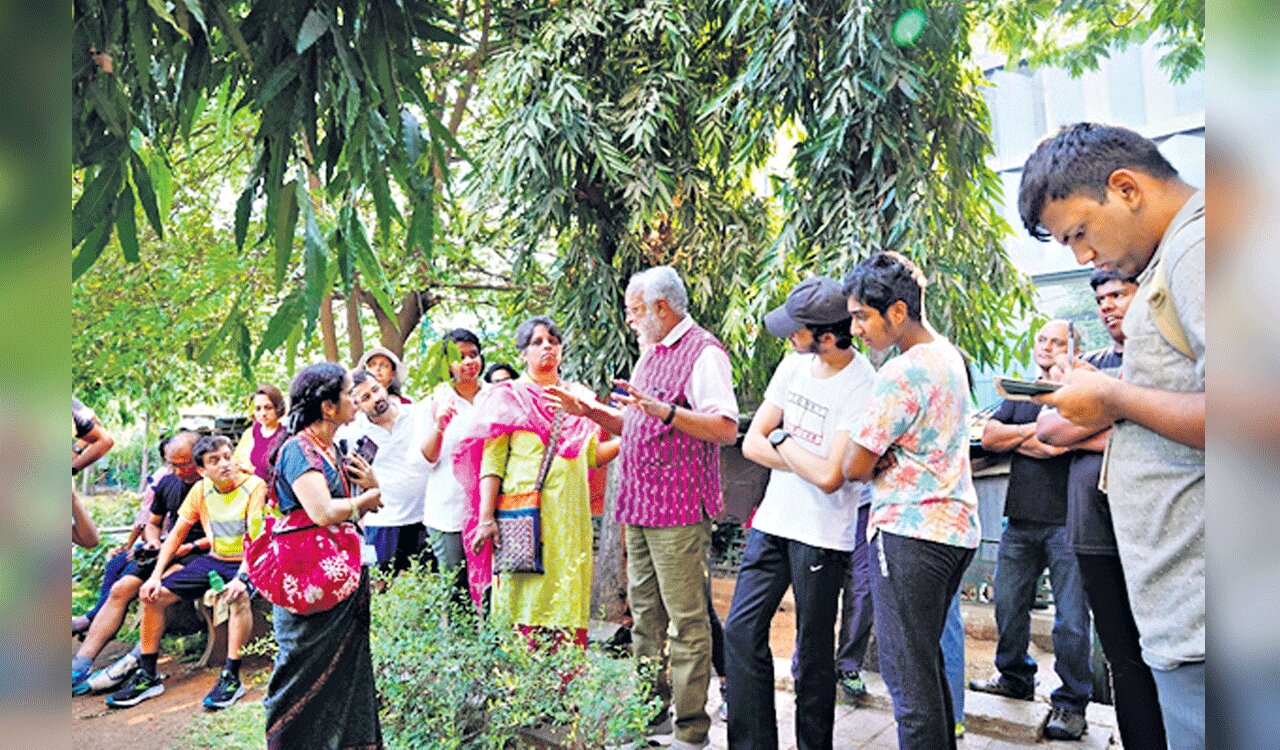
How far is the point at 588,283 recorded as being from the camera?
6.00 m

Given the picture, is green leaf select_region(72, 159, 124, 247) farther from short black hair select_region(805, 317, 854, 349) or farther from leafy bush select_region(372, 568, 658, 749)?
short black hair select_region(805, 317, 854, 349)

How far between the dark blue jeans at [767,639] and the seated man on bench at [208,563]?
356 centimetres

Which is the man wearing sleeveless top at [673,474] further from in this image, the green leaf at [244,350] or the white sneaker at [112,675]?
the white sneaker at [112,675]

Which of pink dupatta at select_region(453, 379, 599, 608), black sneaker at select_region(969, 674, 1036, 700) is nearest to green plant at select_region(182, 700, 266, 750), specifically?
pink dupatta at select_region(453, 379, 599, 608)

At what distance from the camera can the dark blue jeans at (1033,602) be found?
11.4 feet

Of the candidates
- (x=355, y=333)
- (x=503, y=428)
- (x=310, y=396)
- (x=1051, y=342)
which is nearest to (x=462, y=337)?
(x=503, y=428)

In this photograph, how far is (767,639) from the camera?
2.99 m

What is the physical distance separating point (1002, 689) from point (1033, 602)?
0.45 metres

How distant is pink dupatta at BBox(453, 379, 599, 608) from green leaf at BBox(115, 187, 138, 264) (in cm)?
211

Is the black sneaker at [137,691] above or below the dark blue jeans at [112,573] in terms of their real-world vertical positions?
below

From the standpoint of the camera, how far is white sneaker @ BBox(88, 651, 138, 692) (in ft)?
17.5

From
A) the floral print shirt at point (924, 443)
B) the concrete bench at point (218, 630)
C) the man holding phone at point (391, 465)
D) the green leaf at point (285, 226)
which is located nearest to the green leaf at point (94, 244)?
the green leaf at point (285, 226)

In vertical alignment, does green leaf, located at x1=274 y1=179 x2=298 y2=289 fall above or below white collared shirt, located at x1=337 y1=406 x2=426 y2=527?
above

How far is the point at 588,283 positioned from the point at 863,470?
3753 millimetres
